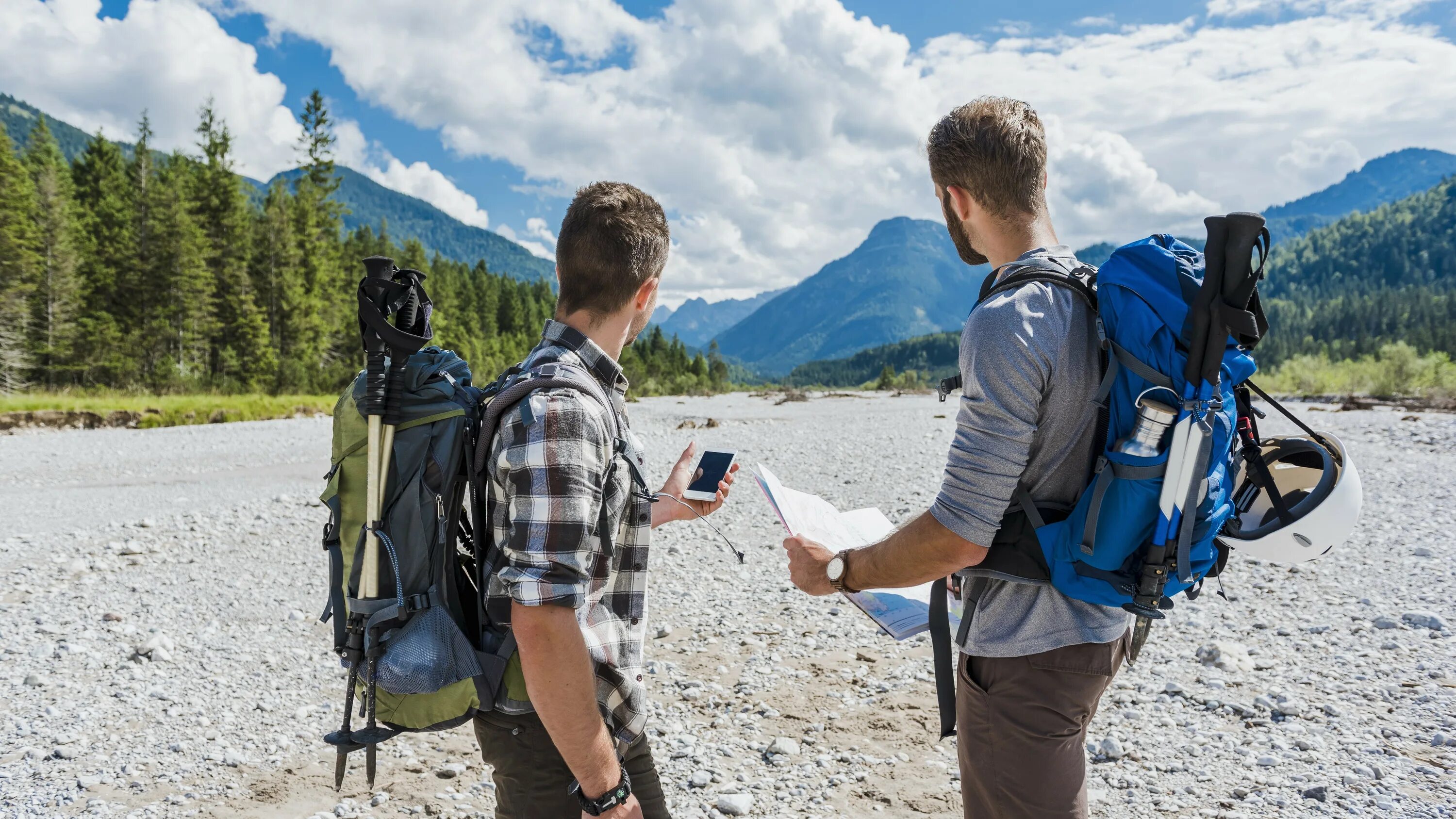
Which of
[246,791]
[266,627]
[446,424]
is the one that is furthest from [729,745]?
[266,627]

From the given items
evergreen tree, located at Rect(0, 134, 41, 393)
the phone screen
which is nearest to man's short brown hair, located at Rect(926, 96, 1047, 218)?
the phone screen

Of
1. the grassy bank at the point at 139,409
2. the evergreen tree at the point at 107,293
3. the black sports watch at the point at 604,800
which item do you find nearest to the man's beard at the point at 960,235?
the black sports watch at the point at 604,800

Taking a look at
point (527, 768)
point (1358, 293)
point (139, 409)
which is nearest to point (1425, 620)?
point (527, 768)

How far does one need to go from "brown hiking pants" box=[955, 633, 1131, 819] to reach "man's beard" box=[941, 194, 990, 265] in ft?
3.53

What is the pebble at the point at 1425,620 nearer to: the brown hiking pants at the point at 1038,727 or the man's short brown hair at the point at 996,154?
the brown hiking pants at the point at 1038,727

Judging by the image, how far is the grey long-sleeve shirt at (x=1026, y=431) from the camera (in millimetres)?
1762

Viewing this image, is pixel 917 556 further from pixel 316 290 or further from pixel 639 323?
pixel 316 290

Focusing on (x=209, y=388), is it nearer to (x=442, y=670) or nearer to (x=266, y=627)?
(x=266, y=627)

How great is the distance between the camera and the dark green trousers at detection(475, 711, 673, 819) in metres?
1.98

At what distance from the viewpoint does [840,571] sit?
2127 mm

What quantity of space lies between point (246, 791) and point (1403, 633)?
25.9ft

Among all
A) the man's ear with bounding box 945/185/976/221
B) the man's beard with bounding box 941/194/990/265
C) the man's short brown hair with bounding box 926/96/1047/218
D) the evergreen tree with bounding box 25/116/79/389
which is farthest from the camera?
the evergreen tree with bounding box 25/116/79/389

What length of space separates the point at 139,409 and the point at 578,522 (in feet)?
91.8

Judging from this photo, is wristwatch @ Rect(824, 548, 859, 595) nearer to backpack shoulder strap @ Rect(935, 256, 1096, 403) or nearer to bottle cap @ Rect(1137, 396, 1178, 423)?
backpack shoulder strap @ Rect(935, 256, 1096, 403)
